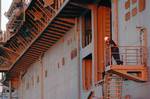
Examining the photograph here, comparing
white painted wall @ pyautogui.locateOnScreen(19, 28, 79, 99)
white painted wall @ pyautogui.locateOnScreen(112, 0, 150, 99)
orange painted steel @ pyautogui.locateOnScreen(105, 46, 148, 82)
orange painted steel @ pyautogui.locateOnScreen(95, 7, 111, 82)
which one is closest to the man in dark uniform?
orange painted steel @ pyautogui.locateOnScreen(105, 46, 148, 82)

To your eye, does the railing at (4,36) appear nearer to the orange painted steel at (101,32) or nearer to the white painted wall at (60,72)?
the white painted wall at (60,72)

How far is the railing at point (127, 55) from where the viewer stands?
2530 cm

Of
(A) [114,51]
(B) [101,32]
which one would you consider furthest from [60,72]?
(A) [114,51]

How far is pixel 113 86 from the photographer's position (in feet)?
86.5

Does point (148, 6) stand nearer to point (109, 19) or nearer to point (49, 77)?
point (109, 19)

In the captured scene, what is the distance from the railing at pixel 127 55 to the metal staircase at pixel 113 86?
0.71 m

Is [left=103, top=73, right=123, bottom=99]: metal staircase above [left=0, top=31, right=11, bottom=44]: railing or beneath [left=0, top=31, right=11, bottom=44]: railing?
beneath

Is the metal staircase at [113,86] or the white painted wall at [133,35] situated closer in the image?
the white painted wall at [133,35]

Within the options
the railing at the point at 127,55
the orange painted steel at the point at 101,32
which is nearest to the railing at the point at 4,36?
the orange painted steel at the point at 101,32

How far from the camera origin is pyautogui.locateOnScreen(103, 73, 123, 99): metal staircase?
85.9 ft

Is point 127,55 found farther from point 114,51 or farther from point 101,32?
point 101,32

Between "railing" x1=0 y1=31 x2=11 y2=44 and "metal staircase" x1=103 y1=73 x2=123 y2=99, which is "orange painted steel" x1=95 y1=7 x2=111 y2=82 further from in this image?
"railing" x1=0 y1=31 x2=11 y2=44

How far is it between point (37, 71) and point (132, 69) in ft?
127

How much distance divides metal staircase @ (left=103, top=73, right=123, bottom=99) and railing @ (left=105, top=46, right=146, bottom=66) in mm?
708
